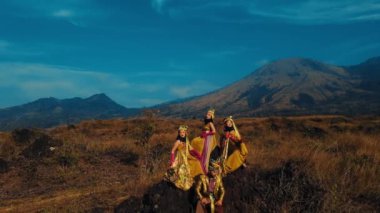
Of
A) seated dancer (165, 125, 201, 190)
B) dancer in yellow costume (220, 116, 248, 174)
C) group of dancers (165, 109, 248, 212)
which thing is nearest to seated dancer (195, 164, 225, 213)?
group of dancers (165, 109, 248, 212)

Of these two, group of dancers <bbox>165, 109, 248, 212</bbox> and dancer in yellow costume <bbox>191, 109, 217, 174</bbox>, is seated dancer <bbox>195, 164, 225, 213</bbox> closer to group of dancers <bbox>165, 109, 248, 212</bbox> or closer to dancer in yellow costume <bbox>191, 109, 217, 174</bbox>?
group of dancers <bbox>165, 109, 248, 212</bbox>

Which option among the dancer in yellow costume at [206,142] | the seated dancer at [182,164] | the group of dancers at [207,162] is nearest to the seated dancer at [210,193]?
the group of dancers at [207,162]

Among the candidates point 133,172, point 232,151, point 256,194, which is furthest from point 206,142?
point 133,172

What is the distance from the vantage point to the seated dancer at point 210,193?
10094mm

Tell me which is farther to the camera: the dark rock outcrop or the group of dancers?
the dark rock outcrop

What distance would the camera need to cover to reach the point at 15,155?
22.9 m

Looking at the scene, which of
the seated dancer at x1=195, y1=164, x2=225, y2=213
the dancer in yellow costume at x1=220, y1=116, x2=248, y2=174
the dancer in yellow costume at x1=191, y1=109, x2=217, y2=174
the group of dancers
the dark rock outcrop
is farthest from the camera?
the dancer in yellow costume at x1=220, y1=116, x2=248, y2=174

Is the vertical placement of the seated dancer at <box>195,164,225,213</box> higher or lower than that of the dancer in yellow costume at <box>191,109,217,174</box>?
lower

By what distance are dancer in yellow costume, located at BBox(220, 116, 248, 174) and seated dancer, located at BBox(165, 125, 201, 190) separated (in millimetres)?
772

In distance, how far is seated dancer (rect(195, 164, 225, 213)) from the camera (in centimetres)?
1009

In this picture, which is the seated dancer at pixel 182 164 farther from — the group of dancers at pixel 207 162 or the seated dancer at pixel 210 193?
the seated dancer at pixel 210 193

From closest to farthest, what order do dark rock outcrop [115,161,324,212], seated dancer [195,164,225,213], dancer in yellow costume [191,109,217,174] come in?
seated dancer [195,164,225,213] < dark rock outcrop [115,161,324,212] < dancer in yellow costume [191,109,217,174]

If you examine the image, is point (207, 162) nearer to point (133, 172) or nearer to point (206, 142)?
point (206, 142)

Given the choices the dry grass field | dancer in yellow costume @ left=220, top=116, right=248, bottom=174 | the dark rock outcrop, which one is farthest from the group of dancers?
the dry grass field
